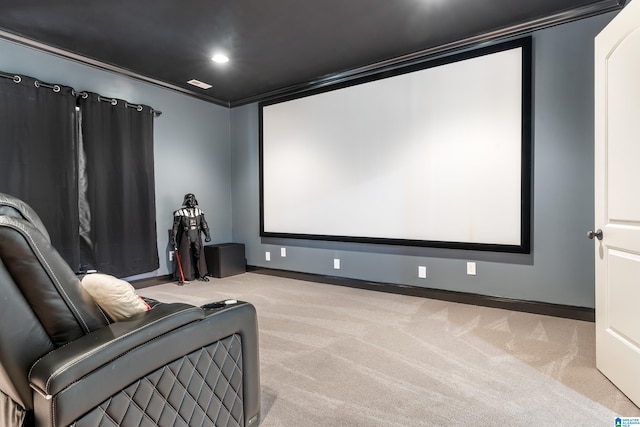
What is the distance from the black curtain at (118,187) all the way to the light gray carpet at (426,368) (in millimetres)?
1806

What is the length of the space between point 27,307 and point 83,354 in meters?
0.22

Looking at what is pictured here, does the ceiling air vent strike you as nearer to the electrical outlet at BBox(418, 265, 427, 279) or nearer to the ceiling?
the ceiling

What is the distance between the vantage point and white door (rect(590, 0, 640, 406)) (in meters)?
1.77

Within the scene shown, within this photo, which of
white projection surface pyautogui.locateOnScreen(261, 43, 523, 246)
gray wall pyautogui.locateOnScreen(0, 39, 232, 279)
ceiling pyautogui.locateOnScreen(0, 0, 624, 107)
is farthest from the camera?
gray wall pyautogui.locateOnScreen(0, 39, 232, 279)

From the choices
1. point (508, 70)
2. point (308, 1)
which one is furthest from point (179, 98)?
point (508, 70)

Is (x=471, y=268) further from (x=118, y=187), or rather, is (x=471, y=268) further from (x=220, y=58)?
(x=118, y=187)

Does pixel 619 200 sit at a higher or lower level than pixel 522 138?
lower

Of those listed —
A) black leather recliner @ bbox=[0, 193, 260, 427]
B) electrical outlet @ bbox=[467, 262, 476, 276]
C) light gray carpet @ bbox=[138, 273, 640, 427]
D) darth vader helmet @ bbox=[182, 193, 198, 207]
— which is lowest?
light gray carpet @ bbox=[138, 273, 640, 427]

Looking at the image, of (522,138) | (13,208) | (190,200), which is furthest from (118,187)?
(522,138)

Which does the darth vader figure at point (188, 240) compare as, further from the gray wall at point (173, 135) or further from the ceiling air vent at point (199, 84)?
the ceiling air vent at point (199, 84)

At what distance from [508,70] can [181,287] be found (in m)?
4.27

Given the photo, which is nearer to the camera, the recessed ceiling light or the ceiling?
the ceiling

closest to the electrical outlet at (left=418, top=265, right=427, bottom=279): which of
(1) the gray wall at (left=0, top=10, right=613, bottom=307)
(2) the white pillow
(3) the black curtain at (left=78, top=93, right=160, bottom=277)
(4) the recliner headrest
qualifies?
(1) the gray wall at (left=0, top=10, right=613, bottom=307)

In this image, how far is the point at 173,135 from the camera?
464 cm
